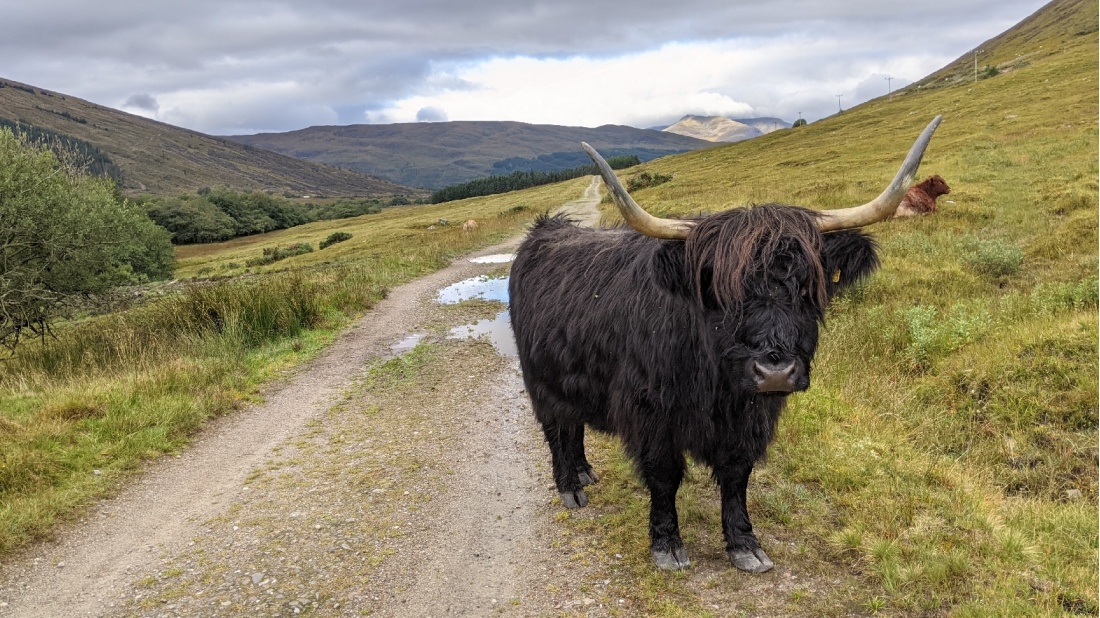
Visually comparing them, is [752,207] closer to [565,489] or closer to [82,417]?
[565,489]

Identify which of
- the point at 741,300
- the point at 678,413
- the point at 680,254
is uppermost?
the point at 680,254

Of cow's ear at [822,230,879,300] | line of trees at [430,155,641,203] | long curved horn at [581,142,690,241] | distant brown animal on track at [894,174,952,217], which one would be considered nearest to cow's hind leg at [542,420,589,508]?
long curved horn at [581,142,690,241]

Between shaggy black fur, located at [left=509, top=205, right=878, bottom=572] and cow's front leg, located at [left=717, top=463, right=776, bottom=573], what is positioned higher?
shaggy black fur, located at [left=509, top=205, right=878, bottom=572]

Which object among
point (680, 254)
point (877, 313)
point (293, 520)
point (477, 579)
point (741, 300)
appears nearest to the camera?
point (741, 300)

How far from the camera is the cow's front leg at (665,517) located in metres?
4.11

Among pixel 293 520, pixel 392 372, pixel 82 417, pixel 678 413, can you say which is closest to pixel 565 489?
pixel 678 413

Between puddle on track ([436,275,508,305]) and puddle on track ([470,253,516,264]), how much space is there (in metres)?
3.38

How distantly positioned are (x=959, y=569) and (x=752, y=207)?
2473 millimetres

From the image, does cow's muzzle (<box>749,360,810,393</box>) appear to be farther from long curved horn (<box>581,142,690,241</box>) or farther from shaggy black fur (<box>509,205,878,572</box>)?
long curved horn (<box>581,142,690,241</box>)

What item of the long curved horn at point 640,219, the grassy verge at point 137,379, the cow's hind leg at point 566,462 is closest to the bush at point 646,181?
the grassy verge at point 137,379

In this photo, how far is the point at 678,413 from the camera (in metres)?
3.88

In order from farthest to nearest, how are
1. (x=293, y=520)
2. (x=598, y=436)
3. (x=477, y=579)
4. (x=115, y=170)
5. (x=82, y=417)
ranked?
1. (x=115, y=170)
2. (x=82, y=417)
3. (x=598, y=436)
4. (x=293, y=520)
5. (x=477, y=579)

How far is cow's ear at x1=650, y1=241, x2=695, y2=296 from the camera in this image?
354 centimetres

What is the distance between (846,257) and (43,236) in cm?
2129
